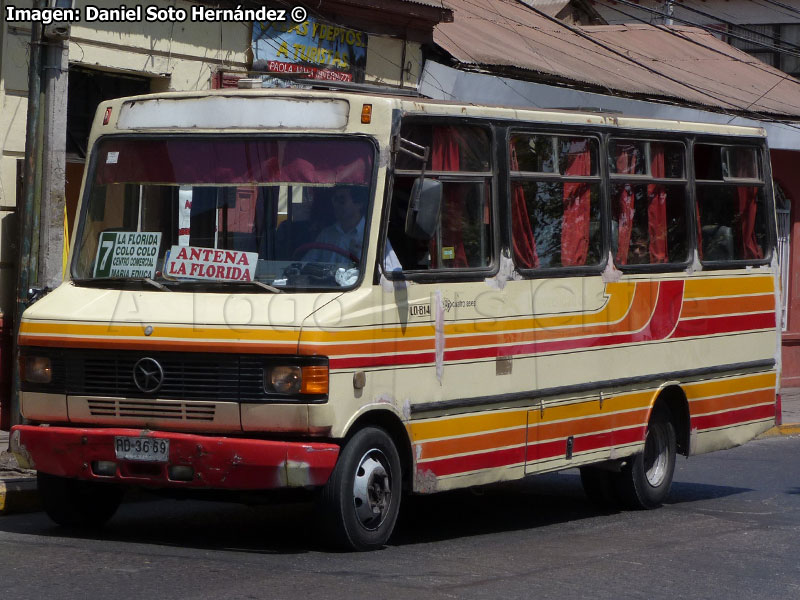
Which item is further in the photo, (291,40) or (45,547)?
(291,40)

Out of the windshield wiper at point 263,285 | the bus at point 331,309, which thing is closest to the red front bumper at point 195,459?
the bus at point 331,309

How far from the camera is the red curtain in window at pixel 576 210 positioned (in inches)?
381

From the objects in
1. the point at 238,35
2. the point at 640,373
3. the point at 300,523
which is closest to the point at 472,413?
the point at 300,523

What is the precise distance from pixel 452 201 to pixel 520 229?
2.34 ft

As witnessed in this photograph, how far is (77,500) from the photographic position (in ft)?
27.9

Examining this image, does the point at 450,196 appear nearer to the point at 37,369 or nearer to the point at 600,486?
the point at 37,369

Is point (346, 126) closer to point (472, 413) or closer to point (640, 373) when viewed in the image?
point (472, 413)

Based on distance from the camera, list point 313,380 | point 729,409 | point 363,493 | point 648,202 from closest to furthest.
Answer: point 313,380 → point 363,493 → point 648,202 → point 729,409

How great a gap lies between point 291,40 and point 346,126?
8.02 meters

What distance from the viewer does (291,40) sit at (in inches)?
624

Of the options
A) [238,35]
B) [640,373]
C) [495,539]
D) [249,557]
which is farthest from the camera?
[238,35]

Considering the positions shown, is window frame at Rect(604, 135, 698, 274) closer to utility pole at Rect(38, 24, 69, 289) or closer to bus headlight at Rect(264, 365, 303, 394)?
bus headlight at Rect(264, 365, 303, 394)

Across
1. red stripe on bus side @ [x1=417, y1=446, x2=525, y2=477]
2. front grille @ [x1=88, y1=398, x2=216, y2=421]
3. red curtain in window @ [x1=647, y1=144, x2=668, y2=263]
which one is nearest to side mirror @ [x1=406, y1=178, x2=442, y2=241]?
red stripe on bus side @ [x1=417, y1=446, x2=525, y2=477]

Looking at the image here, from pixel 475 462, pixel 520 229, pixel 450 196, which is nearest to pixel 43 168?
pixel 450 196
